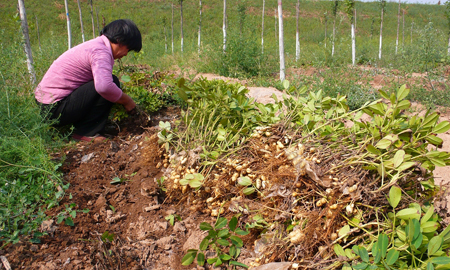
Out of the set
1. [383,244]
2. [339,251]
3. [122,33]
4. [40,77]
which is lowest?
[339,251]

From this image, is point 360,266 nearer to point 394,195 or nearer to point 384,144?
point 394,195

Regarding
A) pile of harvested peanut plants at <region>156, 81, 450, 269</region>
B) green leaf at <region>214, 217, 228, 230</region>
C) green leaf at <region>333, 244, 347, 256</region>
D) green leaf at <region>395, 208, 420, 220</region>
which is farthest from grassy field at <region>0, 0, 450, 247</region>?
green leaf at <region>395, 208, 420, 220</region>

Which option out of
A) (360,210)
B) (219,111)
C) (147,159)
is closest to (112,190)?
(147,159)

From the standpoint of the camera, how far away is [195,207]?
186 centimetres

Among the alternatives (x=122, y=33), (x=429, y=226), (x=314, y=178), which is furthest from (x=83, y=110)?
(x=429, y=226)

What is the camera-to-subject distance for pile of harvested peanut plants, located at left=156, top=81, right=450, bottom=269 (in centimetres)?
134

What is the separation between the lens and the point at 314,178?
56.9 inches

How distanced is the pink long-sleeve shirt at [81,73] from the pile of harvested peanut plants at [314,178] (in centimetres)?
104

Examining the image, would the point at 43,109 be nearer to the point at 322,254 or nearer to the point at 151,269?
the point at 151,269

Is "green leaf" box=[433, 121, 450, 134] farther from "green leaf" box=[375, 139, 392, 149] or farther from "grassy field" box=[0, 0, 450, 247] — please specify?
"grassy field" box=[0, 0, 450, 247]

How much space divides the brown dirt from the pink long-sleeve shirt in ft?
1.61

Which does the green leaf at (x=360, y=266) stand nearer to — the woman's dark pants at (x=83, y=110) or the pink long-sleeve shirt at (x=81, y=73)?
the pink long-sleeve shirt at (x=81, y=73)

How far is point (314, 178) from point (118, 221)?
47.8 inches

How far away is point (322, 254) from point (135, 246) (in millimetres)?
1000
